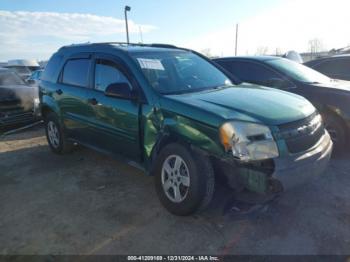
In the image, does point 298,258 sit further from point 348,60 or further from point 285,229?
point 348,60

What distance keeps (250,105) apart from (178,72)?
1.18 metres

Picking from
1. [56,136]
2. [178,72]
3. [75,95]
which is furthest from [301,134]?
[56,136]

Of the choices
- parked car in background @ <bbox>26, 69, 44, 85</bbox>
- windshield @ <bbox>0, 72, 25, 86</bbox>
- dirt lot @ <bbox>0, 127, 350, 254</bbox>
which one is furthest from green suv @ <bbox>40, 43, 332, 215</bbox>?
Answer: parked car in background @ <bbox>26, 69, 44, 85</bbox>

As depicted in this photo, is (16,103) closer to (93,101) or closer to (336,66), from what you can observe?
(93,101)

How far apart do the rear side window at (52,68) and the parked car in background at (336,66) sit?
5655 mm

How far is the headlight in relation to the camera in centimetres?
286

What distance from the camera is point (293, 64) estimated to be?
5859 millimetres

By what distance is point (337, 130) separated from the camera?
15.9ft

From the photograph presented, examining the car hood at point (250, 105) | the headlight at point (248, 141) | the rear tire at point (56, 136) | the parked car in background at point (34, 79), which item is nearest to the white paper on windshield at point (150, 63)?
the car hood at point (250, 105)

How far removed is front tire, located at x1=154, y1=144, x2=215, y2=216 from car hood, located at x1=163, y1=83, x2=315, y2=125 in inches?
18.1

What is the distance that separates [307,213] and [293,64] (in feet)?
10.9

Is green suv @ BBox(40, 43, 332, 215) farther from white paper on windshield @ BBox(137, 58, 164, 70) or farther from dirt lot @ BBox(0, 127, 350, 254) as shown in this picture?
dirt lot @ BBox(0, 127, 350, 254)

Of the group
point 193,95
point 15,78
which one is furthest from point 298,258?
point 15,78

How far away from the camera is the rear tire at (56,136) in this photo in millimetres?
5392
